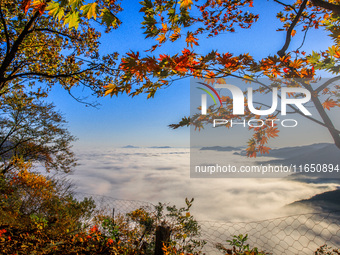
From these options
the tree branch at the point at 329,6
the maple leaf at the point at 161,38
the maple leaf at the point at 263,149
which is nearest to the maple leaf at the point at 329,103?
the maple leaf at the point at 263,149

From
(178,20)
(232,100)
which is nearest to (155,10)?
(178,20)

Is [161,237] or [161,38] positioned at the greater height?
[161,38]

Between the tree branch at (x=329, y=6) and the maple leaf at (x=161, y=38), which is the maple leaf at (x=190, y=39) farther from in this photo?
the tree branch at (x=329, y=6)

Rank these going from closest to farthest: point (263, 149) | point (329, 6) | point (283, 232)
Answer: point (329, 6)
point (283, 232)
point (263, 149)

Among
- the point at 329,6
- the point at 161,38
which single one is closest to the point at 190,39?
the point at 161,38

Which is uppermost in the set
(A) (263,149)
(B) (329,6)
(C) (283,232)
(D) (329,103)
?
(B) (329,6)

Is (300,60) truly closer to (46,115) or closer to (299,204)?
(46,115)

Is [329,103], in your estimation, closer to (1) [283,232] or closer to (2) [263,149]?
(2) [263,149]

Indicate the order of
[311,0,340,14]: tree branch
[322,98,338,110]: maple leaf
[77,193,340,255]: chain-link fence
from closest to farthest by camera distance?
1. [311,0,340,14]: tree branch
2. [77,193,340,255]: chain-link fence
3. [322,98,338,110]: maple leaf

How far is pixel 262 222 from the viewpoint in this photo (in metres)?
3.97

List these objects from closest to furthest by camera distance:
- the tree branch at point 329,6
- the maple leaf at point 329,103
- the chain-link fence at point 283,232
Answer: the tree branch at point 329,6 < the chain-link fence at point 283,232 < the maple leaf at point 329,103

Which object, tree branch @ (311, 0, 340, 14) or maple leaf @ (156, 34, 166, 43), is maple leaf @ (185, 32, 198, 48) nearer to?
maple leaf @ (156, 34, 166, 43)

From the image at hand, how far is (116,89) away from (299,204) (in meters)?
23.0

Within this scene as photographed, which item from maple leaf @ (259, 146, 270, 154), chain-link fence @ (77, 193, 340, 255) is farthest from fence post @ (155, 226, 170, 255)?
maple leaf @ (259, 146, 270, 154)
